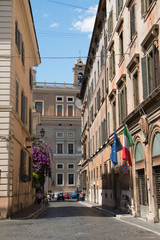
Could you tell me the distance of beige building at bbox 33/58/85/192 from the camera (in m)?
72.9

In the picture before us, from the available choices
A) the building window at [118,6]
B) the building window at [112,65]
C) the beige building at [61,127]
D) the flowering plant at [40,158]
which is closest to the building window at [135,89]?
the building window at [118,6]

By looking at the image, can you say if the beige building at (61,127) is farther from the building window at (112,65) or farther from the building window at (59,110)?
the building window at (112,65)

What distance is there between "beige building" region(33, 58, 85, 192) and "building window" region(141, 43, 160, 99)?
57.9 m

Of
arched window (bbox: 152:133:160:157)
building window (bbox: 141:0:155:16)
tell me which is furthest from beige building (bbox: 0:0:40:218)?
arched window (bbox: 152:133:160:157)

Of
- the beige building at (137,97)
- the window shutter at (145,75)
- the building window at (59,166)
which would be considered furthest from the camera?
the building window at (59,166)

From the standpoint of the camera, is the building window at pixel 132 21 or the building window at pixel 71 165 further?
the building window at pixel 71 165

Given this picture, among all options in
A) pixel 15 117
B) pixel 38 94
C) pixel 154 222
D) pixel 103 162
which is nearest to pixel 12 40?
pixel 15 117

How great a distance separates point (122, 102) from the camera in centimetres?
2155

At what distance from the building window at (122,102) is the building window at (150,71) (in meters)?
4.49

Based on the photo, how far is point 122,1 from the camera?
70.4 feet

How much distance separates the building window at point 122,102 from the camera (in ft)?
67.1

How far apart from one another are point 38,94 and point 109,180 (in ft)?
164

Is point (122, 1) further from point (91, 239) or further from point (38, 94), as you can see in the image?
point (38, 94)

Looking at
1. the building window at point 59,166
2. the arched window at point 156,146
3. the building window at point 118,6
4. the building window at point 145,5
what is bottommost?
the arched window at point 156,146
